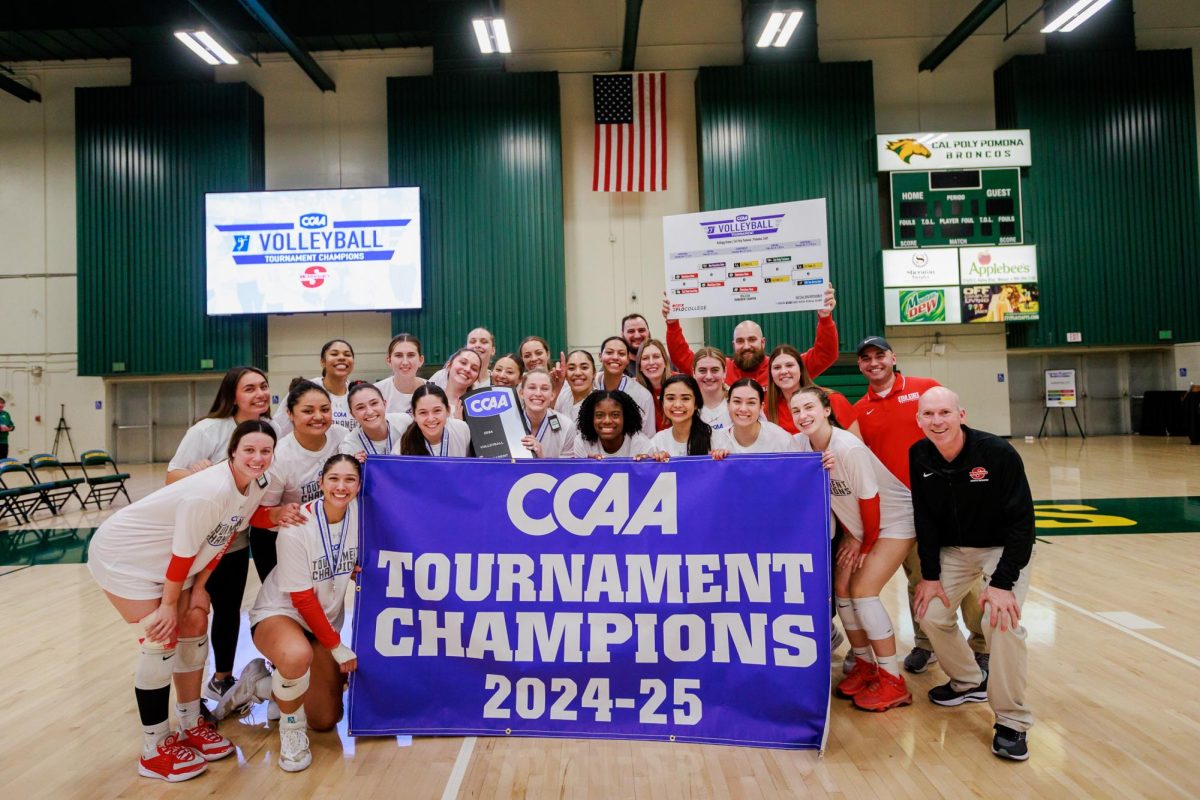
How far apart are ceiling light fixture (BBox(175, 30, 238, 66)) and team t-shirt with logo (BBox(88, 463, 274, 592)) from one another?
995cm

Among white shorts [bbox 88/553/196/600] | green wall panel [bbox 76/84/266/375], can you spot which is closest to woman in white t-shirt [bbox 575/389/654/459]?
white shorts [bbox 88/553/196/600]

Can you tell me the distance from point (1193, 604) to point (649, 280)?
10.0 m

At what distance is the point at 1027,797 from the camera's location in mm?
2201

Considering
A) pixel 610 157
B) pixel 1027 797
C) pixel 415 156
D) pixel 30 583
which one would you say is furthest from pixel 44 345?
pixel 1027 797

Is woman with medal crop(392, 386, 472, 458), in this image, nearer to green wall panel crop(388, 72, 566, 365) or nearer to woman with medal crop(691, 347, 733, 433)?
woman with medal crop(691, 347, 733, 433)

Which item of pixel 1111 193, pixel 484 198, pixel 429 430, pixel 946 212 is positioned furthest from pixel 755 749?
pixel 1111 193

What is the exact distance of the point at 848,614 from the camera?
9.87 ft

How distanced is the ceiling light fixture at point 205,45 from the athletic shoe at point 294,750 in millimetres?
10706

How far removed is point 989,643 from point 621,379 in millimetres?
2581

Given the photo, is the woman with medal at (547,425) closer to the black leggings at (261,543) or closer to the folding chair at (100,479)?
the black leggings at (261,543)

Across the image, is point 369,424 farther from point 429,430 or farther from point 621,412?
point 621,412

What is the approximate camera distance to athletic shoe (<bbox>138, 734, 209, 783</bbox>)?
246cm

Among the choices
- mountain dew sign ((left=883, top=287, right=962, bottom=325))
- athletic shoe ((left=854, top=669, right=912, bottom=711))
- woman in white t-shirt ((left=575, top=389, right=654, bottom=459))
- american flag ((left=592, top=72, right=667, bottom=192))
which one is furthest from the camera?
american flag ((left=592, top=72, right=667, bottom=192))

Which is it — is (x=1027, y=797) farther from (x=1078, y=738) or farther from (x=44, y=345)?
(x=44, y=345)
